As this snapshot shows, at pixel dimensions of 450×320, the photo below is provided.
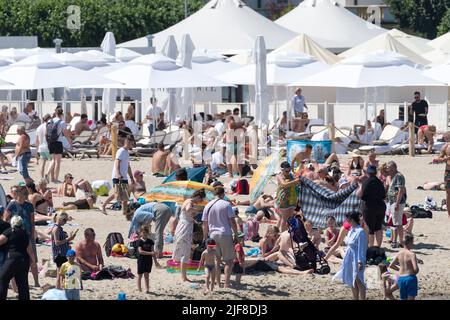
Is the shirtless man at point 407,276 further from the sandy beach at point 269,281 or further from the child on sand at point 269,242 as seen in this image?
the child on sand at point 269,242

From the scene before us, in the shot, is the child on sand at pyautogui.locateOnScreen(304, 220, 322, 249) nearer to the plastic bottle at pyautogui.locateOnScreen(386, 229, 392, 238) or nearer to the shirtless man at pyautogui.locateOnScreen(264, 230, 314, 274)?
the shirtless man at pyautogui.locateOnScreen(264, 230, 314, 274)

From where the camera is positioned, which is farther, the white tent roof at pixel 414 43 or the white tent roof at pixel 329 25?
the white tent roof at pixel 329 25

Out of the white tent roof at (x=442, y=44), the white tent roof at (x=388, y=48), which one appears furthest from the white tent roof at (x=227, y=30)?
the white tent roof at (x=442, y=44)

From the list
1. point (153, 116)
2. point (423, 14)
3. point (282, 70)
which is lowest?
point (153, 116)

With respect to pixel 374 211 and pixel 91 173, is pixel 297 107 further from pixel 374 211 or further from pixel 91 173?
pixel 374 211

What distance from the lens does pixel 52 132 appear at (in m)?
24.4

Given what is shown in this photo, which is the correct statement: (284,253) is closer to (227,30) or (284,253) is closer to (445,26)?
(227,30)

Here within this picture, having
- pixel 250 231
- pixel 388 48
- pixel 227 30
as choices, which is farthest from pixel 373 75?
pixel 227 30

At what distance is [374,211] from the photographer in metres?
17.2

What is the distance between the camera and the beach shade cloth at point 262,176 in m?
20.7

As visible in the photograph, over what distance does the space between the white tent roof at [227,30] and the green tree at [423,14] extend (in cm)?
2618

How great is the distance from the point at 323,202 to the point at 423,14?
166 feet
